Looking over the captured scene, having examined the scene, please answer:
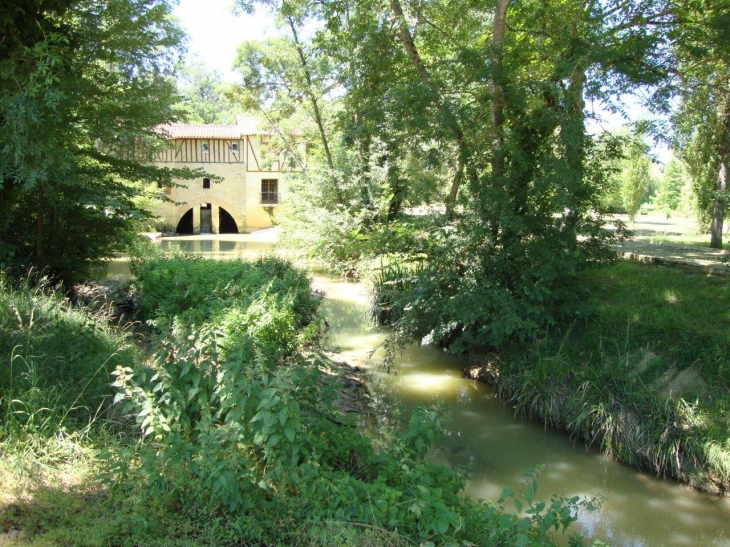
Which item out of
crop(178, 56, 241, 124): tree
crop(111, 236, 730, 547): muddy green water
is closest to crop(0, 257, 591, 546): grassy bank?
crop(111, 236, 730, 547): muddy green water

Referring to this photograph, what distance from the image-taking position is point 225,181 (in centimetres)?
3284

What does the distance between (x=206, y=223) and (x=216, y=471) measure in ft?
111

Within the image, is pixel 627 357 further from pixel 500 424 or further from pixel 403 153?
pixel 403 153

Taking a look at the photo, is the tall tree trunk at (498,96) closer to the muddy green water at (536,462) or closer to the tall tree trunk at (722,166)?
the muddy green water at (536,462)

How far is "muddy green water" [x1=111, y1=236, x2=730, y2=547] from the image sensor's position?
4.85 meters

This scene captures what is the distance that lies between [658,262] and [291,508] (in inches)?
339

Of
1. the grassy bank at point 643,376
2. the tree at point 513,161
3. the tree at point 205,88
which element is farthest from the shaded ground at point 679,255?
the tree at point 205,88

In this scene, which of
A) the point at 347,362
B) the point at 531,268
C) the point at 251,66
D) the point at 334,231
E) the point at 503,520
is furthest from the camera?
the point at 251,66

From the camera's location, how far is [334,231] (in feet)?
53.5

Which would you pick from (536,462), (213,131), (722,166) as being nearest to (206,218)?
(213,131)

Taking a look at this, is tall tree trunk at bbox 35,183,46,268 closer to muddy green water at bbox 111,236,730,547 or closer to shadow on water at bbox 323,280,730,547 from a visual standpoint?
muddy green water at bbox 111,236,730,547

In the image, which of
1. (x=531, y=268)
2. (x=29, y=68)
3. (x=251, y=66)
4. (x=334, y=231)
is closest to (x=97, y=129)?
(x=29, y=68)

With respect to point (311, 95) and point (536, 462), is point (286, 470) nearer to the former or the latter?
point (536, 462)

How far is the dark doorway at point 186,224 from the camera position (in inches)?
1372
